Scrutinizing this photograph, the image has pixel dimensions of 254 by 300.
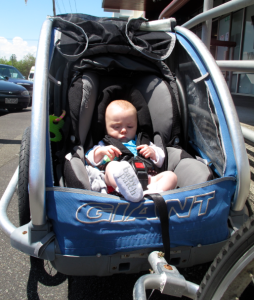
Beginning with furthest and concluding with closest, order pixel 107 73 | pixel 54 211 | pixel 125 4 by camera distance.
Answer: pixel 125 4 < pixel 107 73 < pixel 54 211

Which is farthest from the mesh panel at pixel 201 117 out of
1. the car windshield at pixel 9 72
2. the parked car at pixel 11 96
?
the car windshield at pixel 9 72

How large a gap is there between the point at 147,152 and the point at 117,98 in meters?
0.71

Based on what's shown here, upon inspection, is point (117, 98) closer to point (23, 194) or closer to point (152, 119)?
point (152, 119)

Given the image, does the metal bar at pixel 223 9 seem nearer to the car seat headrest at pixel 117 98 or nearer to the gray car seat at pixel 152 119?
the gray car seat at pixel 152 119

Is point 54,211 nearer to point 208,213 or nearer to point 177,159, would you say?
point 208,213

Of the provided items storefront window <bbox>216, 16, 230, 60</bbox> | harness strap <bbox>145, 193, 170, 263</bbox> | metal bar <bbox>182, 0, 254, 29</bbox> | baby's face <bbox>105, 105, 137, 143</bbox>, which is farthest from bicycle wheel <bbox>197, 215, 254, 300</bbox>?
storefront window <bbox>216, 16, 230, 60</bbox>

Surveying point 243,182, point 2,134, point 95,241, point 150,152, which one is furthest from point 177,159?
point 2,134

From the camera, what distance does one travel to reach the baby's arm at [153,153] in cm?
206

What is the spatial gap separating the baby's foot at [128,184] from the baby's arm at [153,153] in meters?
0.64

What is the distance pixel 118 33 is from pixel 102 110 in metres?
0.65

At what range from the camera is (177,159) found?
→ 2062mm

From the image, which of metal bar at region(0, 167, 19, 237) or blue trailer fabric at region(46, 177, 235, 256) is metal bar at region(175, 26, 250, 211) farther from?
metal bar at region(0, 167, 19, 237)

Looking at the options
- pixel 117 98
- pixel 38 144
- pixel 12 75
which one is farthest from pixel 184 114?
pixel 12 75

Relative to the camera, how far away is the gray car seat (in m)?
1.82
